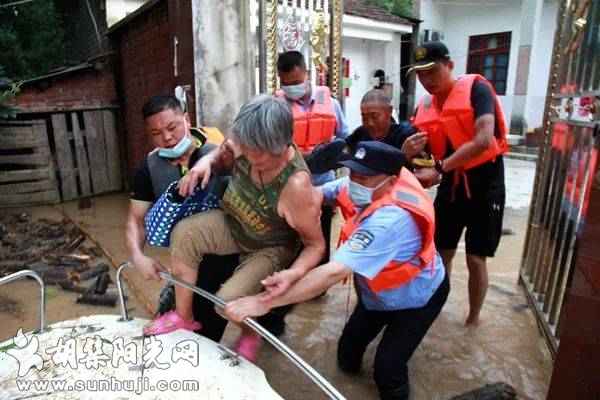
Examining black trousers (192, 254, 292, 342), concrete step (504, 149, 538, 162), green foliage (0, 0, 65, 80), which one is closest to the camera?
black trousers (192, 254, 292, 342)

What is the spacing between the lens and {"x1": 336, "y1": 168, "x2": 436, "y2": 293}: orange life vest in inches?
71.7

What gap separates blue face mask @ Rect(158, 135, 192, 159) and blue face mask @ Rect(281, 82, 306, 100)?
3.73ft

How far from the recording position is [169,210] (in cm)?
200

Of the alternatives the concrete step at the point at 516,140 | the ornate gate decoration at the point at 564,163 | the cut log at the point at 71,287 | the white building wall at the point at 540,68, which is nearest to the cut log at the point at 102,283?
the cut log at the point at 71,287

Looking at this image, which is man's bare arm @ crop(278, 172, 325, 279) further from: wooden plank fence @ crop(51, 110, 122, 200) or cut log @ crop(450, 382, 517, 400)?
wooden plank fence @ crop(51, 110, 122, 200)

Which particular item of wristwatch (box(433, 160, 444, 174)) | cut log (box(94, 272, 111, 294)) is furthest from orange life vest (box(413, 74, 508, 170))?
cut log (box(94, 272, 111, 294))

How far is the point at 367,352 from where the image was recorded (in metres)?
2.72

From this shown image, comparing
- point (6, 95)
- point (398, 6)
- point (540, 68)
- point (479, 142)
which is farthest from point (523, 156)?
point (6, 95)

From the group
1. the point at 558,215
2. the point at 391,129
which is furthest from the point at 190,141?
the point at 558,215

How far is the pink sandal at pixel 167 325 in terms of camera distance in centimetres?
191

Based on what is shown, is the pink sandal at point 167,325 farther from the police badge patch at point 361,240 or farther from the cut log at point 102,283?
the cut log at point 102,283

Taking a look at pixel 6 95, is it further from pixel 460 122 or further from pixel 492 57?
pixel 492 57

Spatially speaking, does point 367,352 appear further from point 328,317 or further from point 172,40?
point 172,40

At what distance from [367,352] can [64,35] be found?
399 inches
